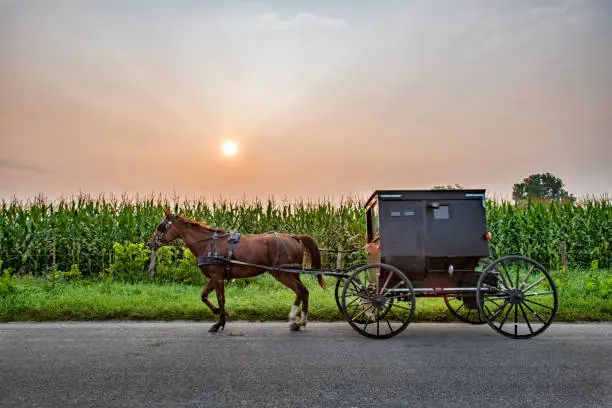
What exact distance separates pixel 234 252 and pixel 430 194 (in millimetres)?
3496

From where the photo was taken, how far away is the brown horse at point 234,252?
28.9 feet

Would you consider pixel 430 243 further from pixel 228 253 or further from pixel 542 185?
pixel 542 185

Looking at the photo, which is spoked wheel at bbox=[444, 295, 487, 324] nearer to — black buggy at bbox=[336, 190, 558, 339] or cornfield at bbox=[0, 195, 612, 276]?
black buggy at bbox=[336, 190, 558, 339]

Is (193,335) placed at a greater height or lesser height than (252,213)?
lesser

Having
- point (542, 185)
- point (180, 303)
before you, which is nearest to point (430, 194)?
point (180, 303)

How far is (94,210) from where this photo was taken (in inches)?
693

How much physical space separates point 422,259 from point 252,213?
35.7 ft

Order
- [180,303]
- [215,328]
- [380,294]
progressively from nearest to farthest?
[380,294] < [215,328] < [180,303]

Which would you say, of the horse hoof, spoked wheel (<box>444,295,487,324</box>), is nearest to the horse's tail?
the horse hoof

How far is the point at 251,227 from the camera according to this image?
1786 cm

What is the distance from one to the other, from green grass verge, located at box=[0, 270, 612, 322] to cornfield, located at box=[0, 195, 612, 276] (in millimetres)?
2861

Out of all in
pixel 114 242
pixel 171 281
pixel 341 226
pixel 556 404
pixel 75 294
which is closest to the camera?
pixel 556 404

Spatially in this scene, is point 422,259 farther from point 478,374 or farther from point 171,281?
point 171,281

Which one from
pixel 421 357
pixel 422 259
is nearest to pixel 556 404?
pixel 421 357
